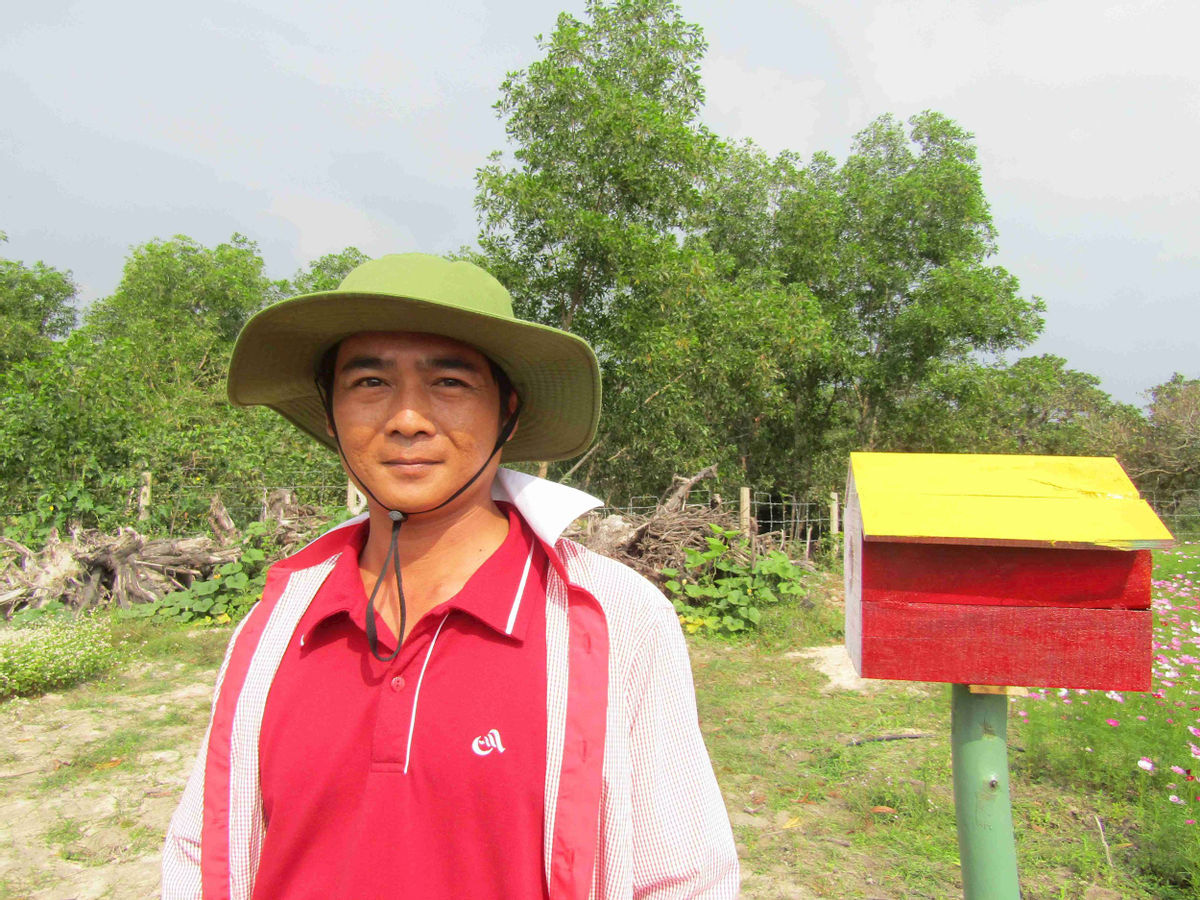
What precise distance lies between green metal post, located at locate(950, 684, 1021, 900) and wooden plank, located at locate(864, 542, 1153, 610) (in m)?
0.24

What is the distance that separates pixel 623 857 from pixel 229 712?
67 cm

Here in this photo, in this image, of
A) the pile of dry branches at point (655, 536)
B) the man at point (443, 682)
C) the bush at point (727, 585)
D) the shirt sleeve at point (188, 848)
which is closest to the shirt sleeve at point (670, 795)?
the man at point (443, 682)

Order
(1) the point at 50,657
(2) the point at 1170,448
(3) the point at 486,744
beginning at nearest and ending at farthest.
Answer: (3) the point at 486,744
(1) the point at 50,657
(2) the point at 1170,448

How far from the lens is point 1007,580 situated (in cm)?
142

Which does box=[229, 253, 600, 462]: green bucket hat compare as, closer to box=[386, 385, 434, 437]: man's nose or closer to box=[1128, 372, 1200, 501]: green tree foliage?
box=[386, 385, 434, 437]: man's nose

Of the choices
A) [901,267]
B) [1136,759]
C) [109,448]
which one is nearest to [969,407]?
[901,267]

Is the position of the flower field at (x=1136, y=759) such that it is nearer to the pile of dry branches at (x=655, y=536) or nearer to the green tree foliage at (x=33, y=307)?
the pile of dry branches at (x=655, y=536)

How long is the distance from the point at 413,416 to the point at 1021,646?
1.18m

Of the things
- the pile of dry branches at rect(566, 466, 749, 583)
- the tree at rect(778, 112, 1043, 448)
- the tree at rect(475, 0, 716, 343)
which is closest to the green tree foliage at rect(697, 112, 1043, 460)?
the tree at rect(778, 112, 1043, 448)

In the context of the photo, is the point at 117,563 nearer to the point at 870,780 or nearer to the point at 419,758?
the point at 870,780

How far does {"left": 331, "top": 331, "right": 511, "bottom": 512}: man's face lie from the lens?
1.24 metres

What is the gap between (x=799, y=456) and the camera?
1683 cm

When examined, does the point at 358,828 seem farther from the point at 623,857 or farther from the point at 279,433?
the point at 279,433

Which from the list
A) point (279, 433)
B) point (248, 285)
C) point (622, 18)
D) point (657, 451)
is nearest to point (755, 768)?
point (657, 451)
